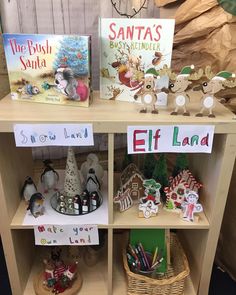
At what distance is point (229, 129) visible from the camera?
813mm

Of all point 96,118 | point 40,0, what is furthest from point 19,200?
point 40,0

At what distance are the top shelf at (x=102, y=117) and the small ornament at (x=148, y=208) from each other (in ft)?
1.01

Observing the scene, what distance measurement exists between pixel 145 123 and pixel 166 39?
29 centimetres

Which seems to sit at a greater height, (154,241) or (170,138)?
(170,138)

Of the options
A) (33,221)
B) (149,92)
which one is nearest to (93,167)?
(33,221)

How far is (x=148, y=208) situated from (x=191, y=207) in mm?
145

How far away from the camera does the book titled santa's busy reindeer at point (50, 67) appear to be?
855 mm

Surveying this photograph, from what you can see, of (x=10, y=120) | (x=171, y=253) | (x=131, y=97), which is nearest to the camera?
(x=10, y=120)

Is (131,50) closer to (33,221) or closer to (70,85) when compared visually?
(70,85)

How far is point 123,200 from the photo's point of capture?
3.31ft

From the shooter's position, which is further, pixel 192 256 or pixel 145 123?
pixel 192 256

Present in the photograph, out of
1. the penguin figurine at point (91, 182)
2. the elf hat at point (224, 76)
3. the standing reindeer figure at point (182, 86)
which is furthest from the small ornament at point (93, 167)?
the elf hat at point (224, 76)

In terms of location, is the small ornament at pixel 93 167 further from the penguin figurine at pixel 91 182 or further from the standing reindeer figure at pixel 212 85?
the standing reindeer figure at pixel 212 85

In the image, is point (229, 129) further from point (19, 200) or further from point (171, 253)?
point (19, 200)
